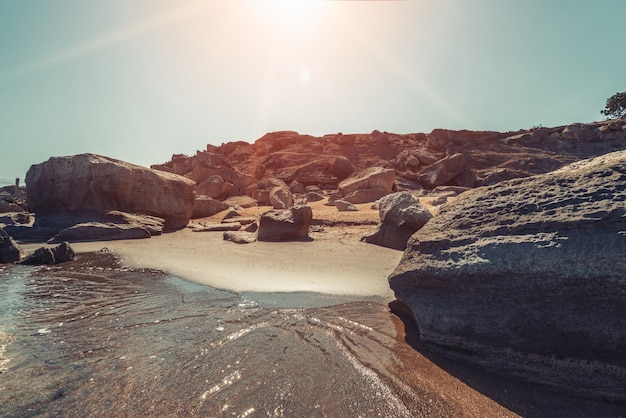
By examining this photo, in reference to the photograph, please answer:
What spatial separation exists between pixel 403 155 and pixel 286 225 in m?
19.7

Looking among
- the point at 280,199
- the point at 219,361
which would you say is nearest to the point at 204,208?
the point at 280,199

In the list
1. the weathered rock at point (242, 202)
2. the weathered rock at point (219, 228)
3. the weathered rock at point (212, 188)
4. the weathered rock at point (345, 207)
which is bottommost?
the weathered rock at point (219, 228)

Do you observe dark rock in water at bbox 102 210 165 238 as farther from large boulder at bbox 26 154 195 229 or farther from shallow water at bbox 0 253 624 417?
shallow water at bbox 0 253 624 417

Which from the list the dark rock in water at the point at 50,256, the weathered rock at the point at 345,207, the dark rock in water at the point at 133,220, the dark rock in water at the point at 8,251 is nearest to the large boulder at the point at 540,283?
the dark rock in water at the point at 50,256

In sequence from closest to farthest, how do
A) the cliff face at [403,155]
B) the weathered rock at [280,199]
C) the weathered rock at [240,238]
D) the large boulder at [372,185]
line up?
1. the weathered rock at [240,238]
2. the weathered rock at [280,199]
3. the large boulder at [372,185]
4. the cliff face at [403,155]

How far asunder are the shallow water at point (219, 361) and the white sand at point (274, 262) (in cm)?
58

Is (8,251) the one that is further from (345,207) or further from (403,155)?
(403,155)

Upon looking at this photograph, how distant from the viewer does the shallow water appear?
2.27 m

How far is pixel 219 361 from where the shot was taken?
2.80 m

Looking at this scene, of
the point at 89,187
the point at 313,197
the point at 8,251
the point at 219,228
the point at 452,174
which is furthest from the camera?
the point at 452,174

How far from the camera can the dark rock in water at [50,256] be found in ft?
21.6

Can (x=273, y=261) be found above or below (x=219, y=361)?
above

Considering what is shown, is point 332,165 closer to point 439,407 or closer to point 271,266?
point 271,266

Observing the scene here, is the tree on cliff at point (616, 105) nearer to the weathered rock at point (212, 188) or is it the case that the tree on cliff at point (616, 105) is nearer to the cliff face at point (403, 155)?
the cliff face at point (403, 155)
